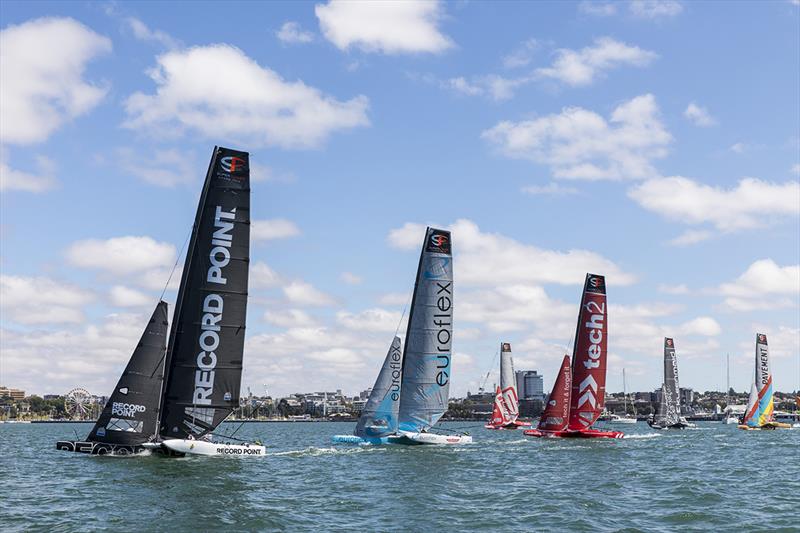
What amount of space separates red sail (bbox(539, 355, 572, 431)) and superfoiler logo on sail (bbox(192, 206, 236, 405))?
3310 cm

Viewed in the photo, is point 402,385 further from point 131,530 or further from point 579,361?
point 131,530

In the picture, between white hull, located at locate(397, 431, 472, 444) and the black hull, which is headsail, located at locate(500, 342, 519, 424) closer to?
white hull, located at locate(397, 431, 472, 444)

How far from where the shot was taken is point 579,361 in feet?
186

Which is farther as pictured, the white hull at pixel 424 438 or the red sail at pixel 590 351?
the red sail at pixel 590 351

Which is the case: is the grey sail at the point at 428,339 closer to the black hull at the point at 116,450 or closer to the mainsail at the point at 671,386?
the black hull at the point at 116,450

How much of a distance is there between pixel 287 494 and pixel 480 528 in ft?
25.5

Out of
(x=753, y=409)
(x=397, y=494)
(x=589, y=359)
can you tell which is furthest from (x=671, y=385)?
(x=397, y=494)

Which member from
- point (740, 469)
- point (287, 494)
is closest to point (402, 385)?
point (740, 469)

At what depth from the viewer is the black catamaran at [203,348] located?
3497 centimetres

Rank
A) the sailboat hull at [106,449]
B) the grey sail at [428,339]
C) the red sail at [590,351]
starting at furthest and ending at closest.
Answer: the red sail at [590,351] < the grey sail at [428,339] < the sailboat hull at [106,449]

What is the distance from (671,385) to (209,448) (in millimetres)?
90509

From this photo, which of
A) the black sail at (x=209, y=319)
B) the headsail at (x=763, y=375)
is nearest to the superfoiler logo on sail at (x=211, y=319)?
the black sail at (x=209, y=319)

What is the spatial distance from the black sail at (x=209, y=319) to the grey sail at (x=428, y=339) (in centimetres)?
1478

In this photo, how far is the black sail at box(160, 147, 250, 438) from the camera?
35.0 metres
